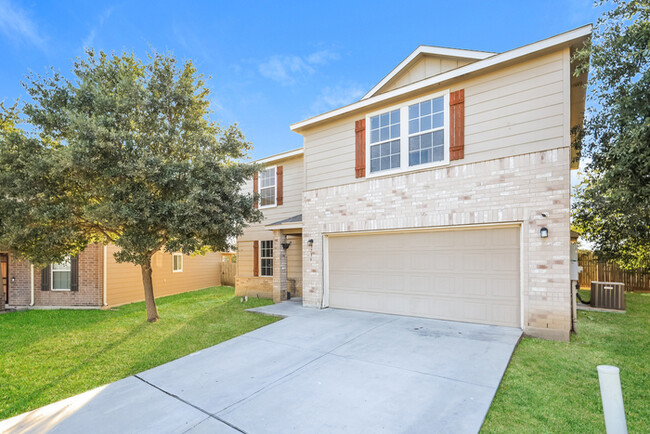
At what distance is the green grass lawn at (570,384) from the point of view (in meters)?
3.21

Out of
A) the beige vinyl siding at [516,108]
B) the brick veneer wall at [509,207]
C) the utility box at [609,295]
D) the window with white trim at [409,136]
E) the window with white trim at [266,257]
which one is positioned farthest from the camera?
the window with white trim at [266,257]

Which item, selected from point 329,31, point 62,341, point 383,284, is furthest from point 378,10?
point 62,341

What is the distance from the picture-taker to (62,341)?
23.0 feet

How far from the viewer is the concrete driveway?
333 centimetres

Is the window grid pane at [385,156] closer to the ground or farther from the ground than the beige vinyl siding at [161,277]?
farther from the ground

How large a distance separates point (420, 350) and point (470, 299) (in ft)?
7.16

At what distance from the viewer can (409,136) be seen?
25.5ft

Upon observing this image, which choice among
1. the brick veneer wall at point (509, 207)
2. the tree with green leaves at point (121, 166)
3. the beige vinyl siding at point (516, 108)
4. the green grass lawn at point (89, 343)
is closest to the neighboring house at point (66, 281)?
the green grass lawn at point (89, 343)

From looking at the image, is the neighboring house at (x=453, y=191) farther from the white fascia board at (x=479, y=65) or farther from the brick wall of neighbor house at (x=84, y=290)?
the brick wall of neighbor house at (x=84, y=290)

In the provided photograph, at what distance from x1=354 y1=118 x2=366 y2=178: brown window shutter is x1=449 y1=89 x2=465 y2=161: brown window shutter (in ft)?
7.34

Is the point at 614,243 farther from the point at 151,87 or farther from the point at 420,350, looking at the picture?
the point at 151,87

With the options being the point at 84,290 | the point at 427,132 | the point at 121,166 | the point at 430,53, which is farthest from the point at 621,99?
the point at 84,290

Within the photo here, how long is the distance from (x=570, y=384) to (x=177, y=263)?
1625 cm

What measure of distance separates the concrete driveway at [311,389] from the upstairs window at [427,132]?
386 centimetres
